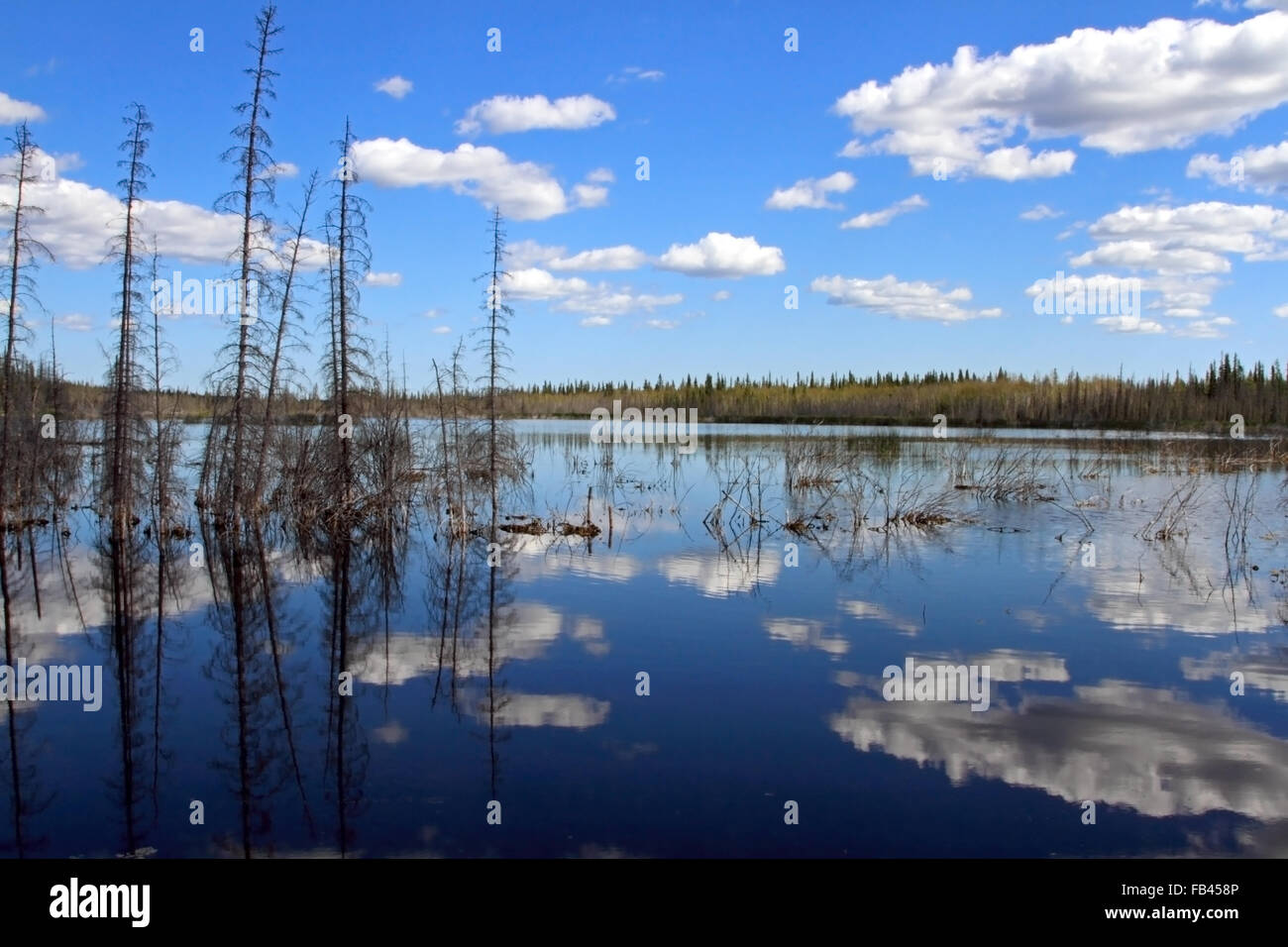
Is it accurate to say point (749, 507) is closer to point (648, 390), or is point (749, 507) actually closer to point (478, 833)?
point (478, 833)

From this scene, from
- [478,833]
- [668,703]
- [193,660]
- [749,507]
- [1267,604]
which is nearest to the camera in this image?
[478,833]

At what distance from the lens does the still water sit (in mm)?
6676

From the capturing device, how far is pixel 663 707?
370 inches

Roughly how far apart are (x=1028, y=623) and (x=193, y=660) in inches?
415

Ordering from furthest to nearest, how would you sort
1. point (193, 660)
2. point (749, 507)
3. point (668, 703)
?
point (749, 507) → point (193, 660) → point (668, 703)

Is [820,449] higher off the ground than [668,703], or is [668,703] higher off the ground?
[820,449]

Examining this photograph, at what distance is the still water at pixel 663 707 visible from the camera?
6.68 metres

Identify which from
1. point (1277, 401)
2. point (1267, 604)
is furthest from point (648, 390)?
point (1267, 604)

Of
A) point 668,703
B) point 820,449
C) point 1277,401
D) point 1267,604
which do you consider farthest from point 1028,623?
point 1277,401

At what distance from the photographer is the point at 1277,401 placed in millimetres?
77000

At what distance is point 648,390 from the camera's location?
182500 mm
